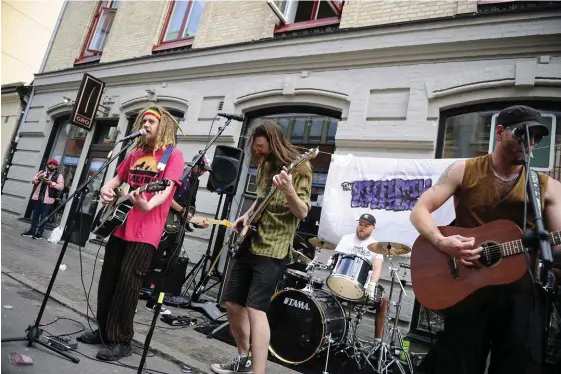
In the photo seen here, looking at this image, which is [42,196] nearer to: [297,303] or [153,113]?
[153,113]

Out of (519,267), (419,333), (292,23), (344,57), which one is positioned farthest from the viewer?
(292,23)

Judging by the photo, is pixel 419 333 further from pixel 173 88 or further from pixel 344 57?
pixel 173 88

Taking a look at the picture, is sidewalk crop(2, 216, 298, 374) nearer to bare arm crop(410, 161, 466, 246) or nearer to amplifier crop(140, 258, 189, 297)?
amplifier crop(140, 258, 189, 297)

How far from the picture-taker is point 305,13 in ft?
25.6

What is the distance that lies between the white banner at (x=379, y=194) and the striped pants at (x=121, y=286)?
131 inches

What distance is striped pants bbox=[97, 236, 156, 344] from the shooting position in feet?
9.77

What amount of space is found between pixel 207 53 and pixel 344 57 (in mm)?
3389

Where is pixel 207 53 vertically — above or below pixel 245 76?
above

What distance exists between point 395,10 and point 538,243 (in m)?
5.89

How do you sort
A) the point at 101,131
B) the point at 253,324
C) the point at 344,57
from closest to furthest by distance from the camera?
1. the point at 253,324
2. the point at 344,57
3. the point at 101,131

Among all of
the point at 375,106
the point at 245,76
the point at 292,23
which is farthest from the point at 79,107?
the point at 375,106

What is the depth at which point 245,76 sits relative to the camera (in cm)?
773

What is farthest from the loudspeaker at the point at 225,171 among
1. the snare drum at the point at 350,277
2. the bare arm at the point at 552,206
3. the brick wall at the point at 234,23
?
the bare arm at the point at 552,206

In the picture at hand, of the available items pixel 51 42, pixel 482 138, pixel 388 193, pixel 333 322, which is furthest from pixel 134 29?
pixel 333 322
